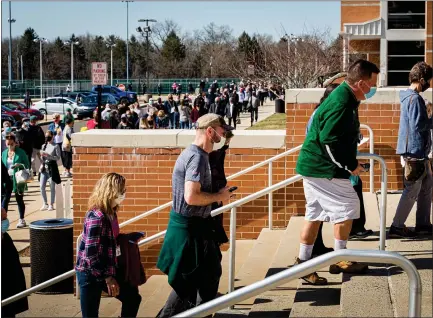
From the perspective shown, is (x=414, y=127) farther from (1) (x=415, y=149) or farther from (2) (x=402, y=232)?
(2) (x=402, y=232)

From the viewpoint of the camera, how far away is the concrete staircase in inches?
221

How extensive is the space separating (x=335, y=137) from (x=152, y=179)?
16.7 feet

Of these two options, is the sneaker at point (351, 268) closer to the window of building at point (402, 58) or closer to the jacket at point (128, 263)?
the jacket at point (128, 263)

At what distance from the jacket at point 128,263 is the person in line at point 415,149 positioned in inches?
105

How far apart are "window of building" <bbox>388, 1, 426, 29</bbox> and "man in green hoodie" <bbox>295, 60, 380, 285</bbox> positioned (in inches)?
1736

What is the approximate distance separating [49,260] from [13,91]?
2832 inches

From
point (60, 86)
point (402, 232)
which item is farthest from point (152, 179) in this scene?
point (60, 86)

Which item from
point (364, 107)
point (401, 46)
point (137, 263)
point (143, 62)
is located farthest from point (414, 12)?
point (143, 62)

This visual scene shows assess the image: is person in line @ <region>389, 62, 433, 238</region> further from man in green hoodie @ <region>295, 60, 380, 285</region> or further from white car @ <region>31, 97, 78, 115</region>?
white car @ <region>31, 97, 78, 115</region>

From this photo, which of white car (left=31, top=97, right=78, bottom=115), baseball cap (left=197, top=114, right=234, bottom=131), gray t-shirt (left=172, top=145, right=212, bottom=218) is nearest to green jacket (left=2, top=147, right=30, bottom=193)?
gray t-shirt (left=172, top=145, right=212, bottom=218)

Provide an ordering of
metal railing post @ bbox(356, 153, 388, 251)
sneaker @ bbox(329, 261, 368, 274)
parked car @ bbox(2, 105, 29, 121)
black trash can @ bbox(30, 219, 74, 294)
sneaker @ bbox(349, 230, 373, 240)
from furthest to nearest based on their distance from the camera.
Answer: parked car @ bbox(2, 105, 29, 121), black trash can @ bbox(30, 219, 74, 294), sneaker @ bbox(349, 230, 373, 240), metal railing post @ bbox(356, 153, 388, 251), sneaker @ bbox(329, 261, 368, 274)

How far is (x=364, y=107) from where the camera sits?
10.5m

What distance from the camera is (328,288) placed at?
6465mm

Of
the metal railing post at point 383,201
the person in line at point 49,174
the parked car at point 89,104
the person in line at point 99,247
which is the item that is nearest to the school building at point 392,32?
the parked car at point 89,104
